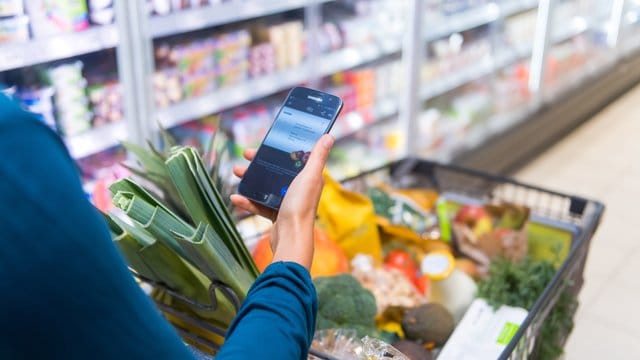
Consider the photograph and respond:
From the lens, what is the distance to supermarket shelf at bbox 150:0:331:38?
222 cm

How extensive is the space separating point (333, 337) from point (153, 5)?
4.58 ft

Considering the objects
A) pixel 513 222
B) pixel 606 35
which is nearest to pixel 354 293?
pixel 513 222

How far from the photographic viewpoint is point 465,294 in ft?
5.57

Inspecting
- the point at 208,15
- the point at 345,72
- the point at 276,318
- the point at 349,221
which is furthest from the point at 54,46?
the point at 345,72

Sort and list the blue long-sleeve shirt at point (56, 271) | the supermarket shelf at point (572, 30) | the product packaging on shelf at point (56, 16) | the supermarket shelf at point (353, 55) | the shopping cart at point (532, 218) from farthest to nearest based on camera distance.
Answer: the supermarket shelf at point (572, 30)
the supermarket shelf at point (353, 55)
the product packaging on shelf at point (56, 16)
the shopping cart at point (532, 218)
the blue long-sleeve shirt at point (56, 271)

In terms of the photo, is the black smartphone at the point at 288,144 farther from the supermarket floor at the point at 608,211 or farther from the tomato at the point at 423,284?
the supermarket floor at the point at 608,211

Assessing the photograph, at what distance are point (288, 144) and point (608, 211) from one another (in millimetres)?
2701

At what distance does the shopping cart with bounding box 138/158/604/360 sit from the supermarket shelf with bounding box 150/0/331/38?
77cm

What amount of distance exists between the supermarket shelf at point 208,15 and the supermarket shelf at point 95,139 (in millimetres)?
326

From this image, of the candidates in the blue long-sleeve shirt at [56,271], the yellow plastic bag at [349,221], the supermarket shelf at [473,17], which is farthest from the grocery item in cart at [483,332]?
the supermarket shelf at [473,17]

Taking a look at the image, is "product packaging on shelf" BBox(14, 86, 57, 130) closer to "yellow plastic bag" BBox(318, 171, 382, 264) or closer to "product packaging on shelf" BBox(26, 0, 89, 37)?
"product packaging on shelf" BBox(26, 0, 89, 37)

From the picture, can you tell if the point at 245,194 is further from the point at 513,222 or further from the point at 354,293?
the point at 513,222

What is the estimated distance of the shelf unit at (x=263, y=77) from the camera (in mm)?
2066

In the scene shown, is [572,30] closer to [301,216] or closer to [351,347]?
[351,347]
